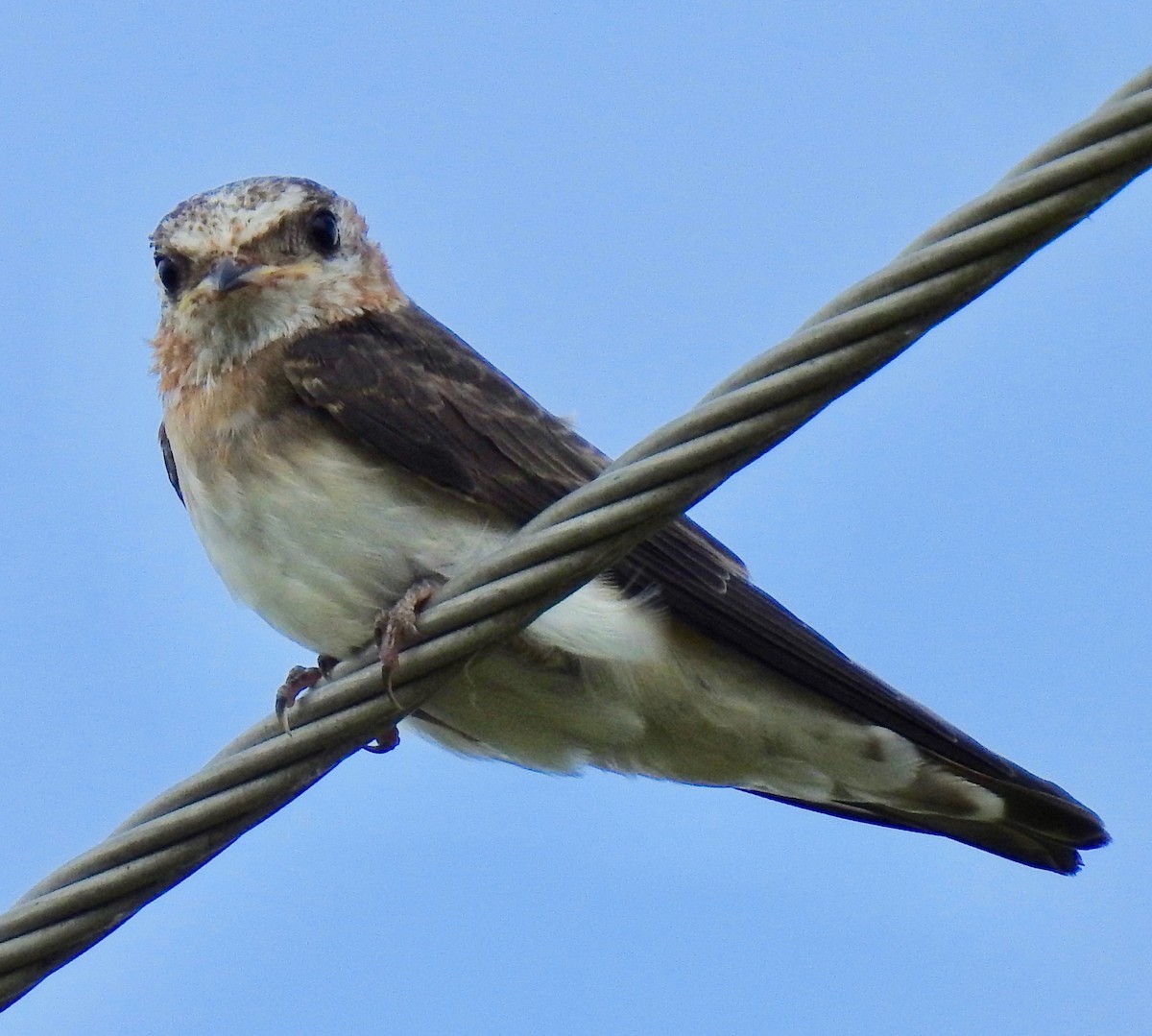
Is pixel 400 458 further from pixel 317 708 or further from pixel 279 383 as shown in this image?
→ pixel 317 708

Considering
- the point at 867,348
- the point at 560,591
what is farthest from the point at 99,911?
the point at 867,348

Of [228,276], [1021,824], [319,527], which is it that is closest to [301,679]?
[319,527]

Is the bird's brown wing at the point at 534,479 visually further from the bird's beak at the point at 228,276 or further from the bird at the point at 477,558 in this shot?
the bird's beak at the point at 228,276

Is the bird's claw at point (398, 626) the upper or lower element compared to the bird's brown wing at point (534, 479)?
lower

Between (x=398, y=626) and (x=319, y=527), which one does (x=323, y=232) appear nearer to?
(x=319, y=527)

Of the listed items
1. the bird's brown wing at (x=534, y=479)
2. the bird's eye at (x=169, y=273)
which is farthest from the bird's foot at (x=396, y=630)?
the bird's eye at (x=169, y=273)
